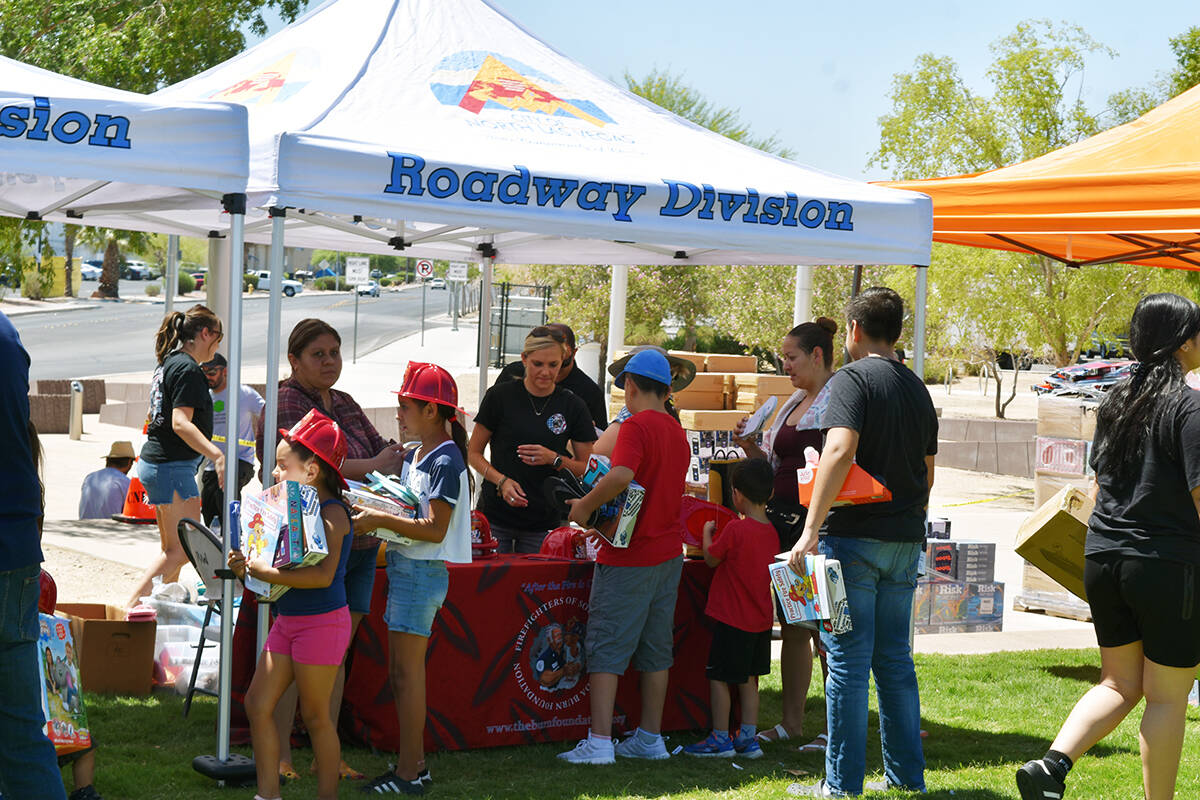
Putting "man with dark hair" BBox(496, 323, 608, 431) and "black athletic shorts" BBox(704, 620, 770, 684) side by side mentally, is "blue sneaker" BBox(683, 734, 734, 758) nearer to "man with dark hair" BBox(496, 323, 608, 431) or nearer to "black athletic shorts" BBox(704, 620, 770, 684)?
"black athletic shorts" BBox(704, 620, 770, 684)

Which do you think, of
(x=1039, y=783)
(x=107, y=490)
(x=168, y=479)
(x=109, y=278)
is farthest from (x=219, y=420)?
(x=109, y=278)

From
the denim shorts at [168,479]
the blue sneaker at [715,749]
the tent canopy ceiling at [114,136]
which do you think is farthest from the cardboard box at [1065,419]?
the tent canopy ceiling at [114,136]

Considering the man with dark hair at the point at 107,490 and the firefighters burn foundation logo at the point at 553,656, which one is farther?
the man with dark hair at the point at 107,490

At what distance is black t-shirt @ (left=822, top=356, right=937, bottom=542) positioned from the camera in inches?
184

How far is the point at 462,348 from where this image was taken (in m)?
45.7

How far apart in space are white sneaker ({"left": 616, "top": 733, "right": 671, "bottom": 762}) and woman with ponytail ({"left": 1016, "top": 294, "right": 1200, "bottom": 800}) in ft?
5.33

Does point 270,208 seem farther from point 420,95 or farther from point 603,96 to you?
point 603,96

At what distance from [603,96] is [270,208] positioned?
7.76 ft

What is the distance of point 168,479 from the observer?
732 centimetres

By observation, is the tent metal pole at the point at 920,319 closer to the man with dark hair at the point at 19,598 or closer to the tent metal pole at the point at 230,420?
the tent metal pole at the point at 230,420

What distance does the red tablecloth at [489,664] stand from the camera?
5207 millimetres

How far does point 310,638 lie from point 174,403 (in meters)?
3.30

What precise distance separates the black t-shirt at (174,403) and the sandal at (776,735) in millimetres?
3606

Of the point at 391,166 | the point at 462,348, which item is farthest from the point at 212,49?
the point at 462,348
